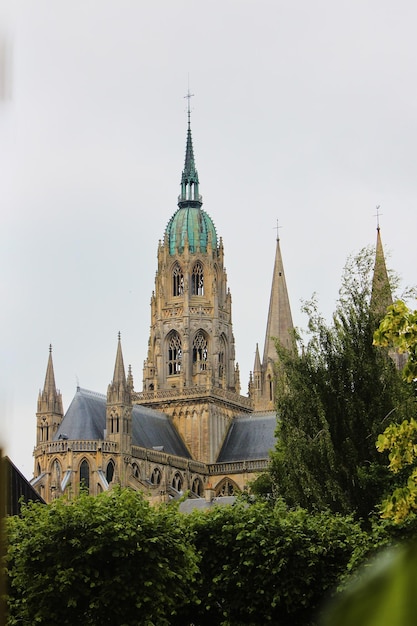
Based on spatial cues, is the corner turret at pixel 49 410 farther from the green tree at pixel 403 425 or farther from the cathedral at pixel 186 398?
the green tree at pixel 403 425

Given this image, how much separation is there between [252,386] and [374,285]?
75.5 meters

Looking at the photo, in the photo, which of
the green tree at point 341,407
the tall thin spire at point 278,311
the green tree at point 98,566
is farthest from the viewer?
the tall thin spire at point 278,311

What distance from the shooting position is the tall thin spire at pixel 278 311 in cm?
11662

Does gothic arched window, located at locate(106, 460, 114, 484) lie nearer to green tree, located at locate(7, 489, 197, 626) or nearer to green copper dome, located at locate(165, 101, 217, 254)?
green copper dome, located at locate(165, 101, 217, 254)

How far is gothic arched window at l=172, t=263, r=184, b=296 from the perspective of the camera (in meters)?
109

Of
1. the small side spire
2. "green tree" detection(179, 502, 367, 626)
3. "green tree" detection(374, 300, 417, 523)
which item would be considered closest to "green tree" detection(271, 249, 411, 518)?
"green tree" detection(179, 502, 367, 626)

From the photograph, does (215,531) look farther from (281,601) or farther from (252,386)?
(252,386)

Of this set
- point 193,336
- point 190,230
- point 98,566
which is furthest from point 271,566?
point 190,230

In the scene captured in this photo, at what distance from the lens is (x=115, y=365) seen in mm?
92750

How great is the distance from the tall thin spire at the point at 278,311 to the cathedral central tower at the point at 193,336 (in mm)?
8301

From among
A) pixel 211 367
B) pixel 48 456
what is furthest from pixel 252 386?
pixel 48 456

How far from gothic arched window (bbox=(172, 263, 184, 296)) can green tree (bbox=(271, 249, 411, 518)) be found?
71223 mm

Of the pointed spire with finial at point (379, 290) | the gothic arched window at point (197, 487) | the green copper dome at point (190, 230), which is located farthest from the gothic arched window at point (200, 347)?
the pointed spire with finial at point (379, 290)

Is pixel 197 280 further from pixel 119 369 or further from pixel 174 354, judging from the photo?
pixel 119 369
